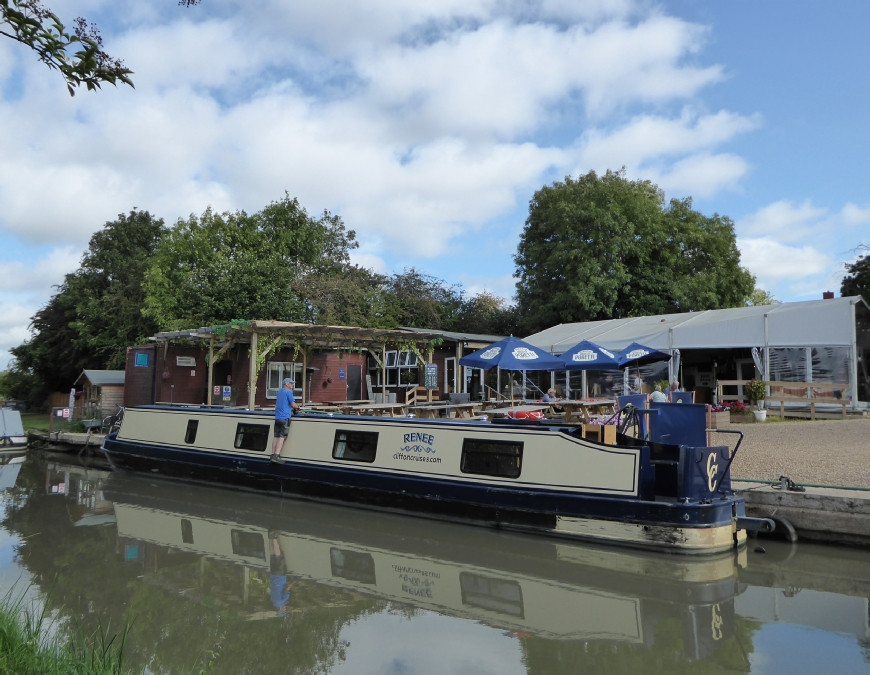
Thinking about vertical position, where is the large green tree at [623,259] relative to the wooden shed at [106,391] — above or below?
above

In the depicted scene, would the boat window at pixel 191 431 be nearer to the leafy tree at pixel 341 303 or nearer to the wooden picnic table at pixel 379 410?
the wooden picnic table at pixel 379 410

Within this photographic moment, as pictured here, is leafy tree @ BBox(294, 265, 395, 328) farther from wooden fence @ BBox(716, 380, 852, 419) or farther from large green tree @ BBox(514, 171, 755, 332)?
wooden fence @ BBox(716, 380, 852, 419)

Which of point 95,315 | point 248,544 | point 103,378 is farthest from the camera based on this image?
point 95,315

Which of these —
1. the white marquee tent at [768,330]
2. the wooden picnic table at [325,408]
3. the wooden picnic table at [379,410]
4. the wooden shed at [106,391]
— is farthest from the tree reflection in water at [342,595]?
the wooden shed at [106,391]

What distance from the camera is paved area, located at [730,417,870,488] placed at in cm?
941

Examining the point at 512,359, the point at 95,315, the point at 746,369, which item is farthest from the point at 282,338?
the point at 95,315

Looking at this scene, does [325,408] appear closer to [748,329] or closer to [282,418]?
[282,418]

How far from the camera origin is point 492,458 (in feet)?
29.2

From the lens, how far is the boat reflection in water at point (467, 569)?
596 cm

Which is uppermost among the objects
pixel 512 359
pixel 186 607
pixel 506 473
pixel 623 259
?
pixel 623 259

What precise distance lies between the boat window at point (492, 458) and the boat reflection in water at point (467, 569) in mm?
778

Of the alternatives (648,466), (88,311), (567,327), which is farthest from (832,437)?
(88,311)

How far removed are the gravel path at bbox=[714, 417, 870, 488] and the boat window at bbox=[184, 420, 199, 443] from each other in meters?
9.36

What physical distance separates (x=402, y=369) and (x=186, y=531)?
16.0m
